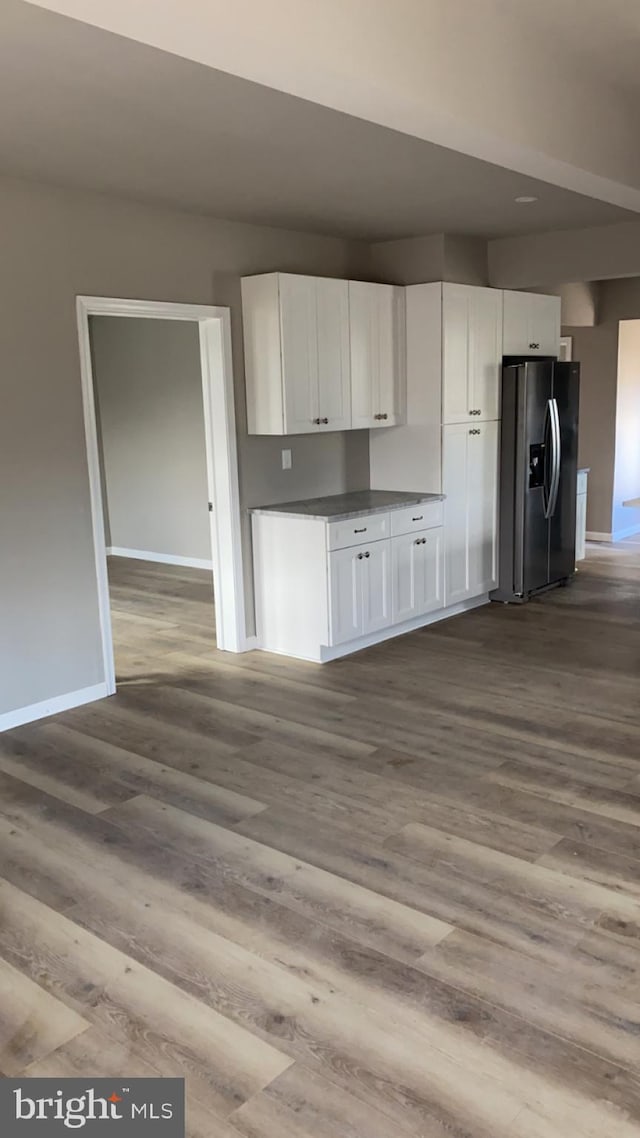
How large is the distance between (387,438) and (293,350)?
1225 mm

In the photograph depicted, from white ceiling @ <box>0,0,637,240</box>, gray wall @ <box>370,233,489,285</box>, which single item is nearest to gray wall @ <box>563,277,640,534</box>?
gray wall @ <box>370,233,489,285</box>

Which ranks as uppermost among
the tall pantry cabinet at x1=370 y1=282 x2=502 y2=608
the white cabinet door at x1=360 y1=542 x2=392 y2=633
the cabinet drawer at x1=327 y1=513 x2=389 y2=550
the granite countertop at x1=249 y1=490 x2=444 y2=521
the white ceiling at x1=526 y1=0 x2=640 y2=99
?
the white ceiling at x1=526 y1=0 x2=640 y2=99

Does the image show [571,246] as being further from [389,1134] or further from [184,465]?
[389,1134]

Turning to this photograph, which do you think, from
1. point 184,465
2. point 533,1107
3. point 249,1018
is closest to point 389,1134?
point 533,1107

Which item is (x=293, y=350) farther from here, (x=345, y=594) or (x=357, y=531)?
(x=345, y=594)

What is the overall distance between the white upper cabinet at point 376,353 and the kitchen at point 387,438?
0.01m

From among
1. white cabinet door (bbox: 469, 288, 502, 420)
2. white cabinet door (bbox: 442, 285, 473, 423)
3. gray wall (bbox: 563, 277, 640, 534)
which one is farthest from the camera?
gray wall (bbox: 563, 277, 640, 534)

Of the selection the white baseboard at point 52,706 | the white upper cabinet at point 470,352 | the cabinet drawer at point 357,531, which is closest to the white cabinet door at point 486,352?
the white upper cabinet at point 470,352

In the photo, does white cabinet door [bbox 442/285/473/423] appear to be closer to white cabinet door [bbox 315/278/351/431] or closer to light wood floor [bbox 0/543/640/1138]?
white cabinet door [bbox 315/278/351/431]

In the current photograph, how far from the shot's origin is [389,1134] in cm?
186

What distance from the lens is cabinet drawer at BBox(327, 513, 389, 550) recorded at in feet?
16.2

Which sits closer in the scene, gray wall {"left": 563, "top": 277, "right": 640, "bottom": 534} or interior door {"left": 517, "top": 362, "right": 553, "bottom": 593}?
interior door {"left": 517, "top": 362, "right": 553, "bottom": 593}

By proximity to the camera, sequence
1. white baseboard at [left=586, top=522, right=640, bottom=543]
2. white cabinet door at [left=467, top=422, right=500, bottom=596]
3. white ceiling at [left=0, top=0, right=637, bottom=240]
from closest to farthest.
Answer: white ceiling at [left=0, top=0, right=637, bottom=240] → white cabinet door at [left=467, top=422, right=500, bottom=596] → white baseboard at [left=586, top=522, right=640, bottom=543]

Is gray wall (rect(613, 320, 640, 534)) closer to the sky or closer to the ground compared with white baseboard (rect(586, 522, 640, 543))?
closer to the sky
